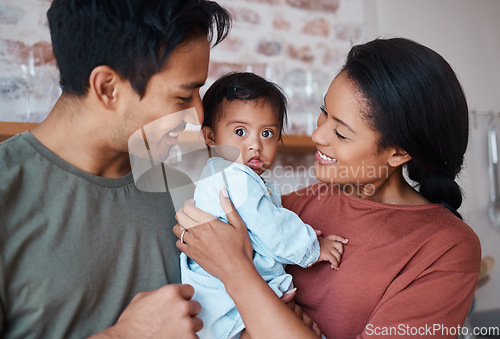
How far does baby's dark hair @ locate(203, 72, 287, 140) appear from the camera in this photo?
4.13ft

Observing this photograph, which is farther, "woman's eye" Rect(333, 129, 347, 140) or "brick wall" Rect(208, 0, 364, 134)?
"brick wall" Rect(208, 0, 364, 134)

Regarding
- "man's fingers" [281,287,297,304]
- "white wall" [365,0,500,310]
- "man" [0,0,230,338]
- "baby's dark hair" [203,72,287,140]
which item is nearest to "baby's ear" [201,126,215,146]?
"baby's dark hair" [203,72,287,140]

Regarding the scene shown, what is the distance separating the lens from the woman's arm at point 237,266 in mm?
935

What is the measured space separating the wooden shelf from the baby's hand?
65cm

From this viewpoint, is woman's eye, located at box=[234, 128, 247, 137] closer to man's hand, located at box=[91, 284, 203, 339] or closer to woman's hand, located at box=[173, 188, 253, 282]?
woman's hand, located at box=[173, 188, 253, 282]

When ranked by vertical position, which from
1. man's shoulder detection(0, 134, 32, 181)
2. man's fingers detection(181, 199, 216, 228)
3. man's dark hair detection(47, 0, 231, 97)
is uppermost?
man's dark hair detection(47, 0, 231, 97)

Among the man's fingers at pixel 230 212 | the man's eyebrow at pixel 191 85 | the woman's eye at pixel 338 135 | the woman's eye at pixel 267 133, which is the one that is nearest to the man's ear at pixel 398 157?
the woman's eye at pixel 338 135

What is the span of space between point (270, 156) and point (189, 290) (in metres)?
0.50

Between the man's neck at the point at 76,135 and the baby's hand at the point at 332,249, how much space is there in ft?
1.93

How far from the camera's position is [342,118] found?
112cm

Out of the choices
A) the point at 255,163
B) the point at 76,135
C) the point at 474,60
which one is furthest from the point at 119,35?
the point at 474,60

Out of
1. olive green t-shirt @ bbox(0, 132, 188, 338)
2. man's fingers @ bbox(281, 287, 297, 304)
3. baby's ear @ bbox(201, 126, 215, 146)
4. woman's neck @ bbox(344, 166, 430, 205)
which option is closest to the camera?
olive green t-shirt @ bbox(0, 132, 188, 338)

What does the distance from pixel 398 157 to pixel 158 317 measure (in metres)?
0.75

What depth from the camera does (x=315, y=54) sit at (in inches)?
85.6
